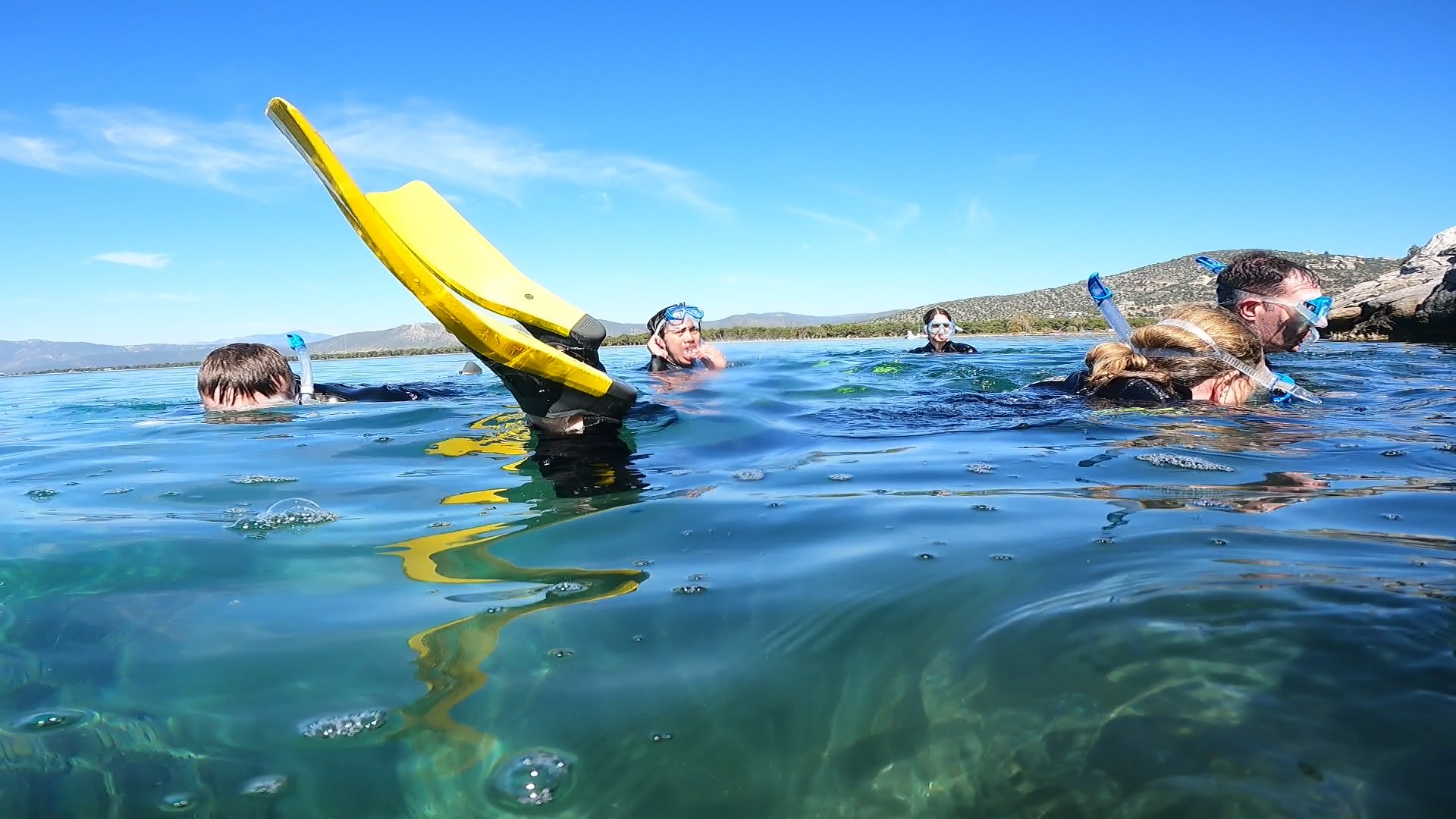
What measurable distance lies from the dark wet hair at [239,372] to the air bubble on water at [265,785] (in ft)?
21.2

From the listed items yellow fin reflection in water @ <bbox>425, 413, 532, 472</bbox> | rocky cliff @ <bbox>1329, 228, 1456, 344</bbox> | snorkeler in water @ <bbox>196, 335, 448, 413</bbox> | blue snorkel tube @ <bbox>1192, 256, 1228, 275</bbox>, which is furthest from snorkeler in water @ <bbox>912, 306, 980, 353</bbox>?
rocky cliff @ <bbox>1329, 228, 1456, 344</bbox>

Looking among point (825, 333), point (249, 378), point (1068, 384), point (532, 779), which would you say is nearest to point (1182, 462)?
point (1068, 384)

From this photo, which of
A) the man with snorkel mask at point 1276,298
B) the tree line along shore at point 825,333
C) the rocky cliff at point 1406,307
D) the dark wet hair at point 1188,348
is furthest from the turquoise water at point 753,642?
the tree line along shore at point 825,333

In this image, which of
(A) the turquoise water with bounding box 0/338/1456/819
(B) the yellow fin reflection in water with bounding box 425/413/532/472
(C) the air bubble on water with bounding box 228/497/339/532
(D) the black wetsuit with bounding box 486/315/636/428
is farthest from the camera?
(B) the yellow fin reflection in water with bounding box 425/413/532/472

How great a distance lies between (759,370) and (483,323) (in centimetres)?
704

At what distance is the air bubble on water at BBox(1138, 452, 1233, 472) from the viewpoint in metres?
3.21

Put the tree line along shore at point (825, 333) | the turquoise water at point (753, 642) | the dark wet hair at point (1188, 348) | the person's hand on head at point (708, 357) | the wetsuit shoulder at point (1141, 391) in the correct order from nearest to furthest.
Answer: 1. the turquoise water at point (753, 642)
2. the dark wet hair at point (1188, 348)
3. the wetsuit shoulder at point (1141, 391)
4. the person's hand on head at point (708, 357)
5. the tree line along shore at point (825, 333)

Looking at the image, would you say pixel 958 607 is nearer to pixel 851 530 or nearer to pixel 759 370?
pixel 851 530

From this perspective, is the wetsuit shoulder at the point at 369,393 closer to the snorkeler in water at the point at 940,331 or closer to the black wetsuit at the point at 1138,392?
the black wetsuit at the point at 1138,392

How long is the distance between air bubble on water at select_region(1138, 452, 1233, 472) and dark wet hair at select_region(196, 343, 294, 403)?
658cm

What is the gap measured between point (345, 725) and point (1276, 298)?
581 cm

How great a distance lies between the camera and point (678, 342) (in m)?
9.73

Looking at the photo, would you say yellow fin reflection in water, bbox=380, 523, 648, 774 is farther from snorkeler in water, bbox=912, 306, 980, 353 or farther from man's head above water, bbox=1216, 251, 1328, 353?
snorkeler in water, bbox=912, 306, 980, 353

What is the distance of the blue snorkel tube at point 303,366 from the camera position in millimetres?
6832
